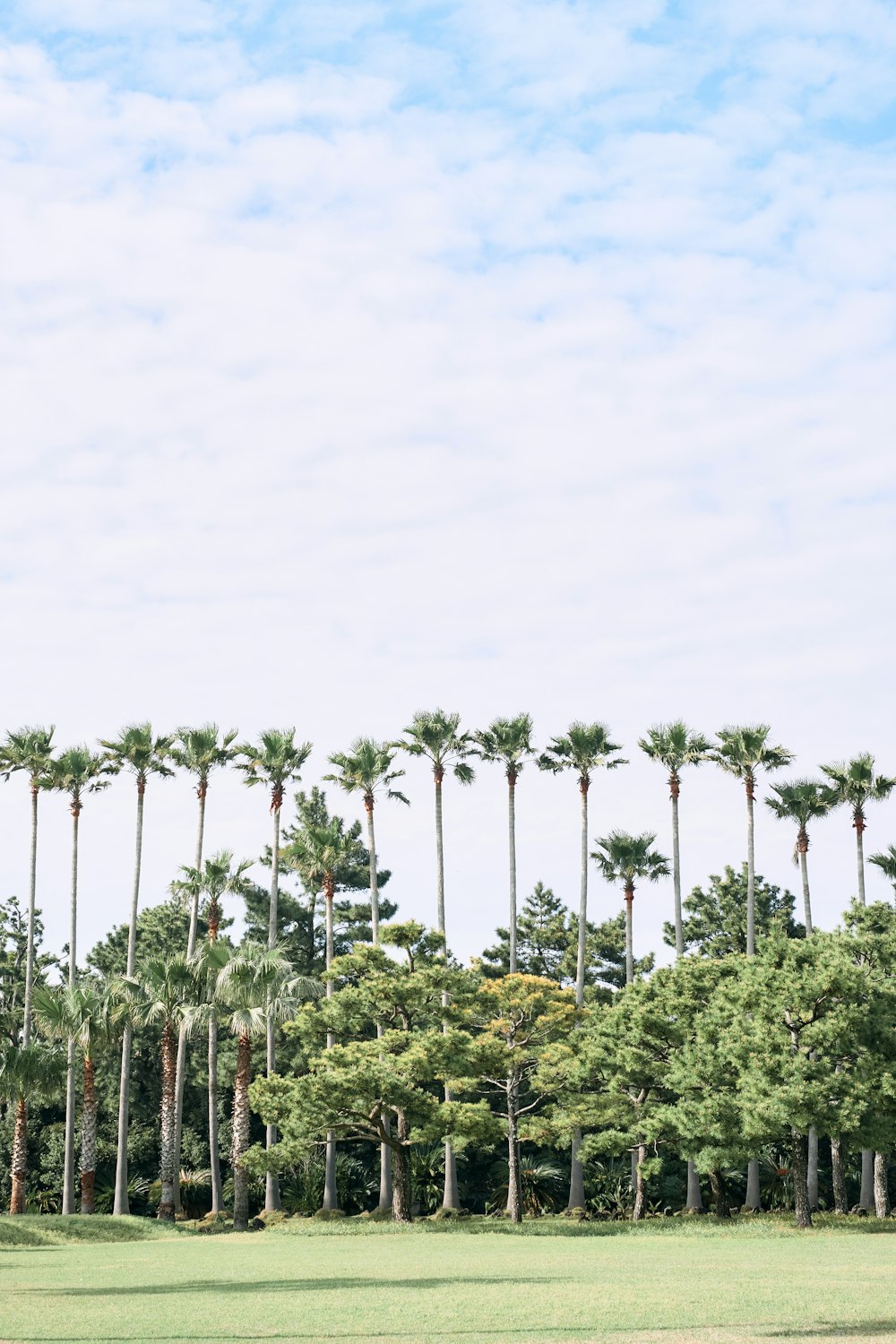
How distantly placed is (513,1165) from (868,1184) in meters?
13.6

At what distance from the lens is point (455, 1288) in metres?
21.7

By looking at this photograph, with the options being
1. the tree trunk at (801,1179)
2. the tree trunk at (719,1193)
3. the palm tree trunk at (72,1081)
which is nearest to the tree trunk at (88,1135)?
the palm tree trunk at (72,1081)

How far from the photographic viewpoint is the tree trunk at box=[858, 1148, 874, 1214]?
4959 cm

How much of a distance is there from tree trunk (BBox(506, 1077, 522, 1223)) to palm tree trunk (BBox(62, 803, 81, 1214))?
16003 mm

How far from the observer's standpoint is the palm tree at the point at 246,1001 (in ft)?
151

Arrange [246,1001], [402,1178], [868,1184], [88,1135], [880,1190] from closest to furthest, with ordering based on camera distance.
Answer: [402,1178] → [246,1001] → [880,1190] → [88,1135] → [868,1184]

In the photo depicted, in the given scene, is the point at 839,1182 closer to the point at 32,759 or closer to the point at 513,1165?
the point at 513,1165

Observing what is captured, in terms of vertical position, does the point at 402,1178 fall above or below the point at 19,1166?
above

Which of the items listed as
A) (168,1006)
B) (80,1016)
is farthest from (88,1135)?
(168,1006)

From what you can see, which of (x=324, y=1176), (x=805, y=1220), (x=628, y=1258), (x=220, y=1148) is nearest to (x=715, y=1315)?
(x=628, y=1258)

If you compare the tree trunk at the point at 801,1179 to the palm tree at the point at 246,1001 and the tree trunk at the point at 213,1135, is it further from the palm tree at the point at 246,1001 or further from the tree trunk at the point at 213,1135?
the tree trunk at the point at 213,1135

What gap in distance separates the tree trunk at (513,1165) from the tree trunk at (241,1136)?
952 centimetres

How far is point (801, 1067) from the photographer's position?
39844 millimetres

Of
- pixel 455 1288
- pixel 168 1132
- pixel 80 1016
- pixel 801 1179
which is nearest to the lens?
pixel 455 1288
